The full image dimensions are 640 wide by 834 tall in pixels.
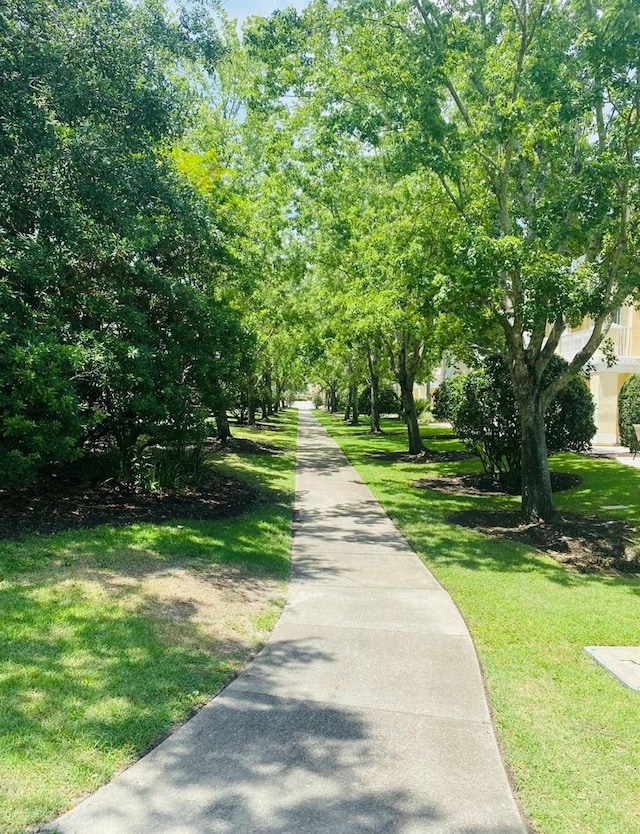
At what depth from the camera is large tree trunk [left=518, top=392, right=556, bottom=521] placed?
955 cm

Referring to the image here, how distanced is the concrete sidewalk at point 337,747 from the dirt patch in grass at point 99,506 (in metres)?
3.77

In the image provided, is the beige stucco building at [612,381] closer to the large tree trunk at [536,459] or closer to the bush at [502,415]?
the bush at [502,415]

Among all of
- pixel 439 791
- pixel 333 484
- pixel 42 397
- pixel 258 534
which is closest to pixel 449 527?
pixel 258 534

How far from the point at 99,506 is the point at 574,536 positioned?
7.08m

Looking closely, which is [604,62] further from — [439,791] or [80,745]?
[80,745]

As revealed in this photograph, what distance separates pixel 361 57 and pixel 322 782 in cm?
960

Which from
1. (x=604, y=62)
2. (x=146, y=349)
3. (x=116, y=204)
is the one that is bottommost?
(x=146, y=349)

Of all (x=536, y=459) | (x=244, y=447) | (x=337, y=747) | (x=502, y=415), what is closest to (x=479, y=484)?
(x=502, y=415)

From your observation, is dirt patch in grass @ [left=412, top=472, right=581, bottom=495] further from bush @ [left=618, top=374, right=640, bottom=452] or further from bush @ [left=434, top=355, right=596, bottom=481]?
bush @ [left=618, top=374, right=640, bottom=452]

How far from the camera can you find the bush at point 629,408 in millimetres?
19188

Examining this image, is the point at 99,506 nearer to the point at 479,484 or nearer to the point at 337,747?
the point at 337,747

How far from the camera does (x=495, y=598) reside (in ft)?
20.5

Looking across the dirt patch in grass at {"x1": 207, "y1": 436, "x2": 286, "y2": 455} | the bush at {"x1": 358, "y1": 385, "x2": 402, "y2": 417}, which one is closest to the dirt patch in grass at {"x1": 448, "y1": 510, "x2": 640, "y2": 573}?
the dirt patch in grass at {"x1": 207, "y1": 436, "x2": 286, "y2": 455}

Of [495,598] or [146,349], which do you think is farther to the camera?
[146,349]
